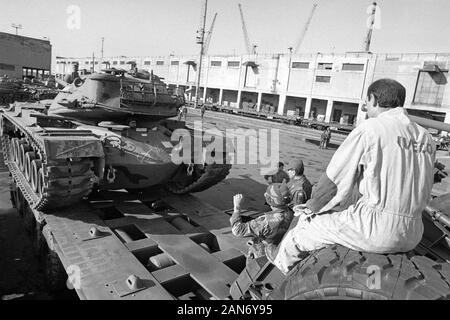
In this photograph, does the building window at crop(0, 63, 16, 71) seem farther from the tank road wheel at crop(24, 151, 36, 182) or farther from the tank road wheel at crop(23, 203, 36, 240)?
the tank road wheel at crop(23, 203, 36, 240)

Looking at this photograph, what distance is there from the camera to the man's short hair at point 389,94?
257 cm

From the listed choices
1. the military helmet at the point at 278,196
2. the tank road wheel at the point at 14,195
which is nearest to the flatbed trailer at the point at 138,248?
the tank road wheel at the point at 14,195

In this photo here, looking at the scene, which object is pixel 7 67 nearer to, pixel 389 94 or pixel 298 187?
pixel 298 187

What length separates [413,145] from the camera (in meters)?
2.45

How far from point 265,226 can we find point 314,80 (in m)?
44.6

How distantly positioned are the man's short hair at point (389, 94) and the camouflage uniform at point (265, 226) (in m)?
2.12

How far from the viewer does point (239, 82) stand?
180 ft

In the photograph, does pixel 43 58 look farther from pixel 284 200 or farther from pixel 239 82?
pixel 284 200

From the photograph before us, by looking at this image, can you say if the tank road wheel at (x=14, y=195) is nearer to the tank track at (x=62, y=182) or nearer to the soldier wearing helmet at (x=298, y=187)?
the tank track at (x=62, y=182)

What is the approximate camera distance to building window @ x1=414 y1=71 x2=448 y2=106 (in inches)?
1432

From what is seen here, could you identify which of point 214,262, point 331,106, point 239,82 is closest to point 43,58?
point 239,82

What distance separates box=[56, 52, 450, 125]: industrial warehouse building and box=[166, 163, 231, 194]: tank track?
24503 millimetres

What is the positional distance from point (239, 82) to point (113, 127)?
49172 millimetres

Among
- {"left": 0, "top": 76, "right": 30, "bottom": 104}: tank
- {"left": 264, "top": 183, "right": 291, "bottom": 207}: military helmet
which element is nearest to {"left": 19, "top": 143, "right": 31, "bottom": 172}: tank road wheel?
{"left": 264, "top": 183, "right": 291, "bottom": 207}: military helmet
